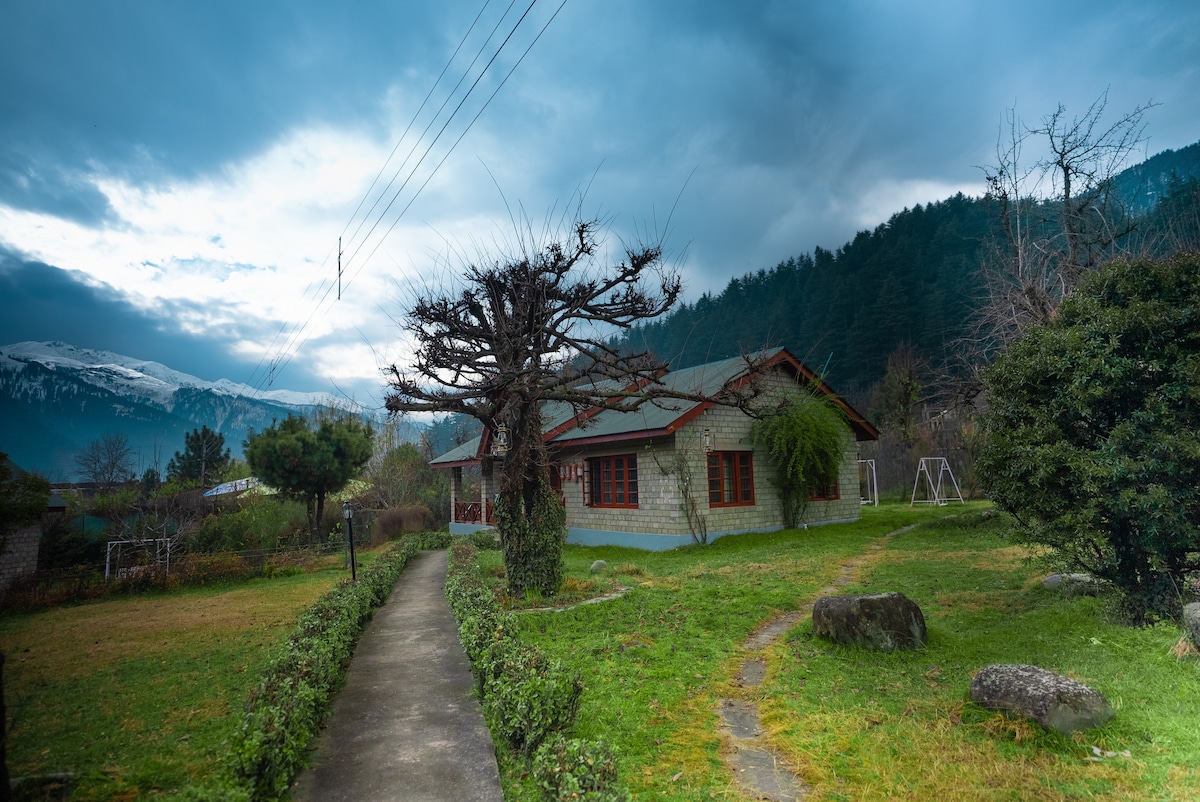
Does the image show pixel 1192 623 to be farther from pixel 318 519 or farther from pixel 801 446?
pixel 318 519

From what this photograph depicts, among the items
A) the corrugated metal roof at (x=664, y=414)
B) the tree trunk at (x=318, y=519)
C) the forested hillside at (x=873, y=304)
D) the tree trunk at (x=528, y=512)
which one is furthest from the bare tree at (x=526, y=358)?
the forested hillside at (x=873, y=304)

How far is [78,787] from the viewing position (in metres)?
4.49

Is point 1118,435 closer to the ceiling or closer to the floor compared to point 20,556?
closer to the ceiling

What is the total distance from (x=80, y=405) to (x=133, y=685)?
33.6 m

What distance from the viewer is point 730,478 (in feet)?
60.3

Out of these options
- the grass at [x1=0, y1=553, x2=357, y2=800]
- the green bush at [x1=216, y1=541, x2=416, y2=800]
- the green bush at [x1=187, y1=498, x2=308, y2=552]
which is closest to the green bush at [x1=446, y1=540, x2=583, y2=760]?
the green bush at [x1=216, y1=541, x2=416, y2=800]

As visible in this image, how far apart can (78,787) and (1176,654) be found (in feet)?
29.3

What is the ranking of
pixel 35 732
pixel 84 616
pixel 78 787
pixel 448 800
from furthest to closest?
1. pixel 84 616
2. pixel 35 732
3. pixel 78 787
4. pixel 448 800

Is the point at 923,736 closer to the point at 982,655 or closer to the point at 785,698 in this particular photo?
the point at 785,698

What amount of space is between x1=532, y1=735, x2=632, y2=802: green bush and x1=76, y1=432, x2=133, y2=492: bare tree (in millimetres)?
37453

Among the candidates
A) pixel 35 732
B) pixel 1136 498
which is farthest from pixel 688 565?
pixel 35 732

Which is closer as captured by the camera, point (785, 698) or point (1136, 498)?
point (785, 698)

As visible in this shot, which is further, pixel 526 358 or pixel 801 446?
pixel 801 446

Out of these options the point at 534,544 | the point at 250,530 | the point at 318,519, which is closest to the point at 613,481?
the point at 534,544
